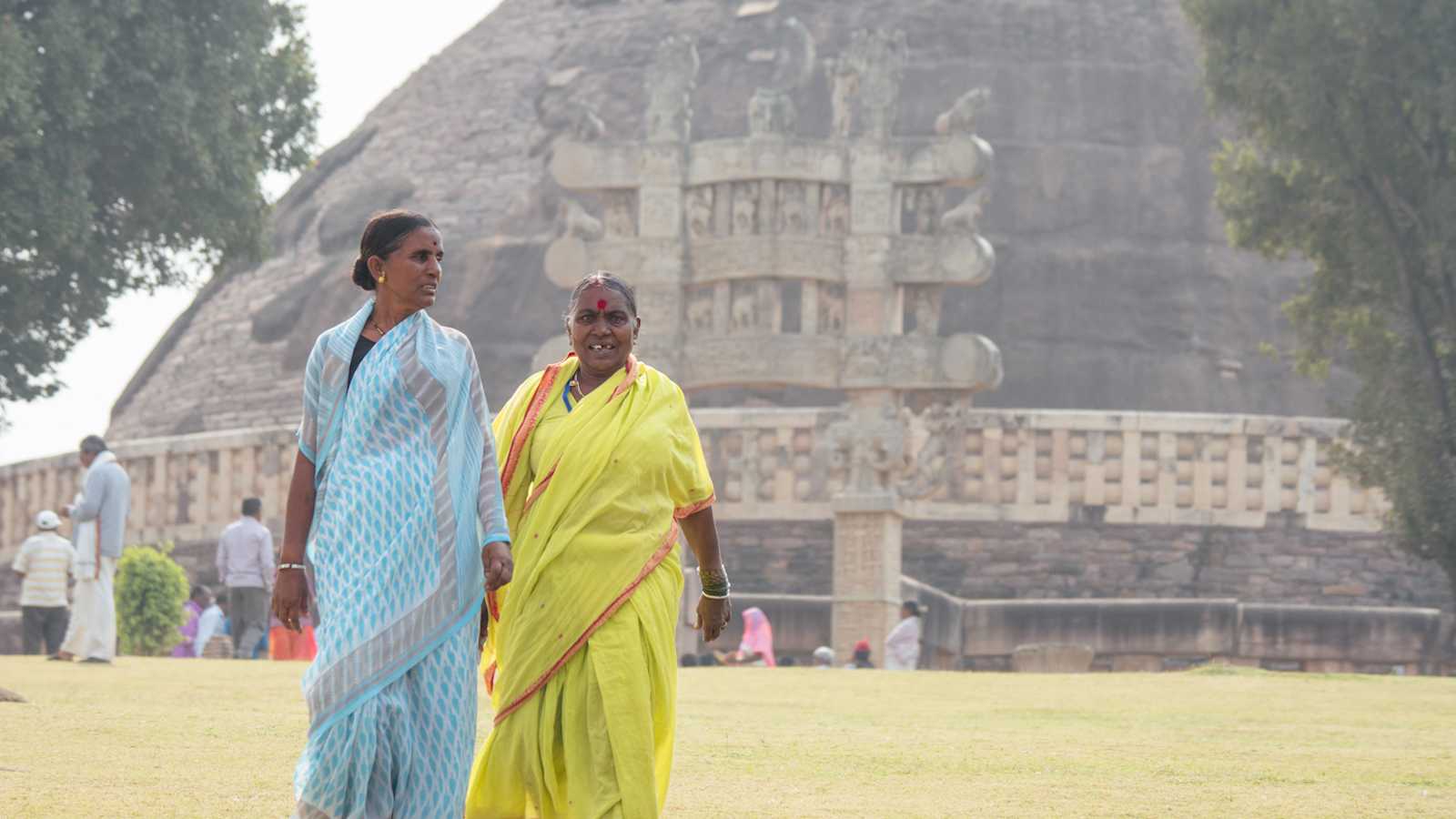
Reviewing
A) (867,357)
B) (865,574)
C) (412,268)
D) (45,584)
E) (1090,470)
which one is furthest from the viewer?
(1090,470)

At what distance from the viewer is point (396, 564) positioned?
5094 mm

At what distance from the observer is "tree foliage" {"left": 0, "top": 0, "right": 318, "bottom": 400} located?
55.6 ft

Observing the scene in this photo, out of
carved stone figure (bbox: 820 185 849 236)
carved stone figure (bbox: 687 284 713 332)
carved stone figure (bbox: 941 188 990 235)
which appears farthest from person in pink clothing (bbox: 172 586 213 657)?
carved stone figure (bbox: 941 188 990 235)

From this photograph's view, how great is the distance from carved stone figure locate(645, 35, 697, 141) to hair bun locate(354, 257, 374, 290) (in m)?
13.4

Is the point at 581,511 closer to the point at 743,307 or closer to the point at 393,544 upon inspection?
the point at 393,544

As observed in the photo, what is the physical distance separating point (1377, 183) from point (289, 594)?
11.7m

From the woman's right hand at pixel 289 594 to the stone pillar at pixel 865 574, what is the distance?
42.0 ft

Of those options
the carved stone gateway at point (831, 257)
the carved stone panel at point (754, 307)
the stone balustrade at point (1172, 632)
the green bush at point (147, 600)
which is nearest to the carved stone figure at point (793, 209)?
the carved stone gateway at point (831, 257)

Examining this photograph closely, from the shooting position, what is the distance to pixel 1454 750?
361 inches

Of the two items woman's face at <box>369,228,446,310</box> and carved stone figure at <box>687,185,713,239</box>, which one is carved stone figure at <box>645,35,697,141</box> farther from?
woman's face at <box>369,228,446,310</box>

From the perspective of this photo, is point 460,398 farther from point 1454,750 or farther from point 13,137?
point 13,137

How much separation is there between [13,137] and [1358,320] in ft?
32.3

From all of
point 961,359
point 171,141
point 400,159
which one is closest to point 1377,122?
point 961,359

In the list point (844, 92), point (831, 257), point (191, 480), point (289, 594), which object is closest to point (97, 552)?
point (831, 257)
